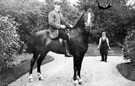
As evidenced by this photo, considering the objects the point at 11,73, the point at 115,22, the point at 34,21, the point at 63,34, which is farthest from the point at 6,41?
the point at 115,22

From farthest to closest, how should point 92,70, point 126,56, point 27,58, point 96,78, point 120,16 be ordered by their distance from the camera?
point 120,16 → point 27,58 → point 126,56 → point 92,70 → point 96,78

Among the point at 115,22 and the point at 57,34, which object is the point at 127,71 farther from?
the point at 115,22

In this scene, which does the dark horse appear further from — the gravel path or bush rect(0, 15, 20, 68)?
Result: bush rect(0, 15, 20, 68)

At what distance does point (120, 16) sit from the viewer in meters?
25.9

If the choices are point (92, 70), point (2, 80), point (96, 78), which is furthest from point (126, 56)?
point (2, 80)

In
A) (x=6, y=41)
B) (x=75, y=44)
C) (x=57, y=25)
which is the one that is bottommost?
(x=75, y=44)

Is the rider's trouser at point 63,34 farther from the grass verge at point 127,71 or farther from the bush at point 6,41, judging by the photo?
the grass verge at point 127,71

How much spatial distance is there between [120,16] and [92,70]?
613 inches

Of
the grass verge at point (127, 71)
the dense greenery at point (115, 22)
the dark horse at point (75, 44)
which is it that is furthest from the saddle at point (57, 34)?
the dense greenery at point (115, 22)

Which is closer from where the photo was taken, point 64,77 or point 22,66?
point 64,77

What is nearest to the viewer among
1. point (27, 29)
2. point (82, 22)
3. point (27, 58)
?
point (82, 22)

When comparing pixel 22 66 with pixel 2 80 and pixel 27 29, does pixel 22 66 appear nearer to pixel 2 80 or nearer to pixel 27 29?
pixel 2 80

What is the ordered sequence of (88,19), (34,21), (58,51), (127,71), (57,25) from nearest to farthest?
(88,19), (57,25), (58,51), (127,71), (34,21)

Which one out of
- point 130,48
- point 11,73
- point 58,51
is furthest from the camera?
point 130,48
